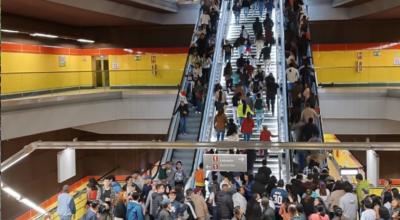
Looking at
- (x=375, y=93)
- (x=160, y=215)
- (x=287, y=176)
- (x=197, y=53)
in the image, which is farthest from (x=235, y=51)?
(x=160, y=215)

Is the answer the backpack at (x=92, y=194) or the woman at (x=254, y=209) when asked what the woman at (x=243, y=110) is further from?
the woman at (x=254, y=209)

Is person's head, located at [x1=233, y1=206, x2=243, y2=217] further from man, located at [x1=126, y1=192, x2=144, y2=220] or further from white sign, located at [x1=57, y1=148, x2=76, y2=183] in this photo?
white sign, located at [x1=57, y1=148, x2=76, y2=183]

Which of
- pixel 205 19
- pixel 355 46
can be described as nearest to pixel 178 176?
pixel 205 19

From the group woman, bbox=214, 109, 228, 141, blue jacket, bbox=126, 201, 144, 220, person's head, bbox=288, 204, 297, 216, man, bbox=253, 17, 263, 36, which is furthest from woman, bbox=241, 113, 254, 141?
person's head, bbox=288, 204, 297, 216

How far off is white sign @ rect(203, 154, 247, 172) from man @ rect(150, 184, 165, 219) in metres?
2.80

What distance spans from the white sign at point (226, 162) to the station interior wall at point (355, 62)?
1641 cm

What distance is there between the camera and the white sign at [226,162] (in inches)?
230

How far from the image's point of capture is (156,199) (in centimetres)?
873

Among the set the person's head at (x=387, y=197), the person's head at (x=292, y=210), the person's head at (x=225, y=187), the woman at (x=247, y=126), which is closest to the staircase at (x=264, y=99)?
the woman at (x=247, y=126)

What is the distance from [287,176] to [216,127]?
106 inches

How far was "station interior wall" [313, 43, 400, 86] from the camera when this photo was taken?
2092 cm

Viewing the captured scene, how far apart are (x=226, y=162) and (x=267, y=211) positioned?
2661 mm

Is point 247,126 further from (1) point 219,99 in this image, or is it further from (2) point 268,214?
(2) point 268,214

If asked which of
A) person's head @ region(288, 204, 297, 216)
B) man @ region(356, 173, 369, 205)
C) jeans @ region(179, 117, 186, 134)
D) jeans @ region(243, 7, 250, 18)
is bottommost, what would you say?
man @ region(356, 173, 369, 205)
